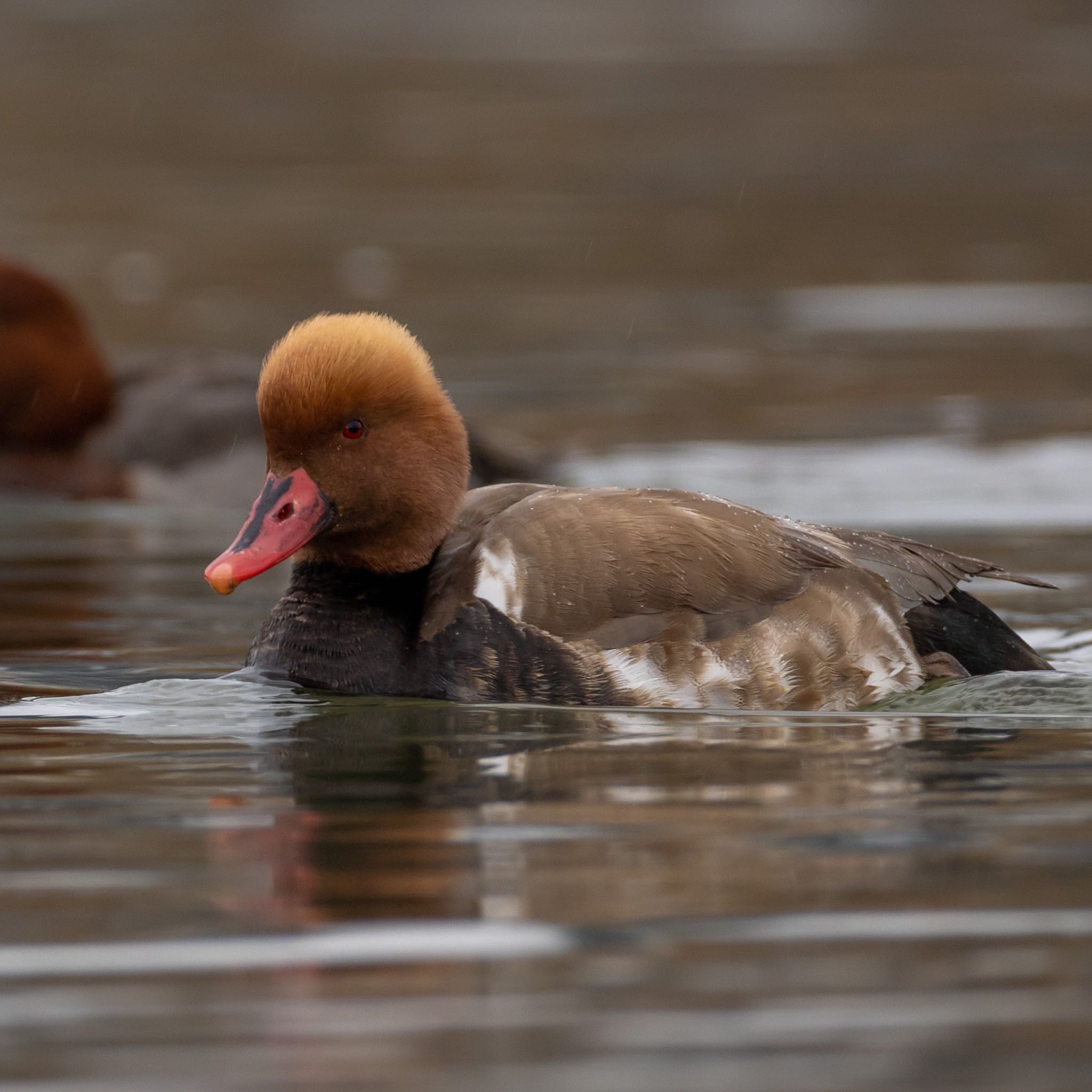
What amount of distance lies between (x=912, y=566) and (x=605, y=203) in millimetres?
12426

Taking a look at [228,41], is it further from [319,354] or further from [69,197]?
[319,354]

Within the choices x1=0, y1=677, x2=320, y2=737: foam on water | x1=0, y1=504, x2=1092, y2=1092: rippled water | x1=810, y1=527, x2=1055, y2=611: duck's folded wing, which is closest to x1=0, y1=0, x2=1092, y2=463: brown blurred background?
x1=810, y1=527, x2=1055, y2=611: duck's folded wing

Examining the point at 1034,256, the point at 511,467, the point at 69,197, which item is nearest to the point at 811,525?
the point at 511,467

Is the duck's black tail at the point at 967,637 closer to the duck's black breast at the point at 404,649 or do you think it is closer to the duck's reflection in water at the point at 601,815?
the duck's reflection in water at the point at 601,815

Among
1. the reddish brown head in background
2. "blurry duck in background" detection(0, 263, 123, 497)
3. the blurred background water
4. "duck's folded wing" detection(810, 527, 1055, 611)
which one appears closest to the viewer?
the blurred background water

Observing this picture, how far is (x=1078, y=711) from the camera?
579 centimetres

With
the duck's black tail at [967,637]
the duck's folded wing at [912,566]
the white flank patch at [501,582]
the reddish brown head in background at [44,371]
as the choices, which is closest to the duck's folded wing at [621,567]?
the white flank patch at [501,582]

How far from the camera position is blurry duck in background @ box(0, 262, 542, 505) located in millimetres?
10062

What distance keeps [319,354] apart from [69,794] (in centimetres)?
119

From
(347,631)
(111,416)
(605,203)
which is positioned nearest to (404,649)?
(347,631)

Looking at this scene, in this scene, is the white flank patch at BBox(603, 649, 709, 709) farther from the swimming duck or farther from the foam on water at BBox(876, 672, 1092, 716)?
the foam on water at BBox(876, 672, 1092, 716)

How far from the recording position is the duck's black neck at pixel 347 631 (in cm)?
573

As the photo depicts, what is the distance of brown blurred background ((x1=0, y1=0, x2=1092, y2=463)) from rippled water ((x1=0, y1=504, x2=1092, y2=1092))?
464cm

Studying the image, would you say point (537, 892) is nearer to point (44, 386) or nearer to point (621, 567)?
point (621, 567)
